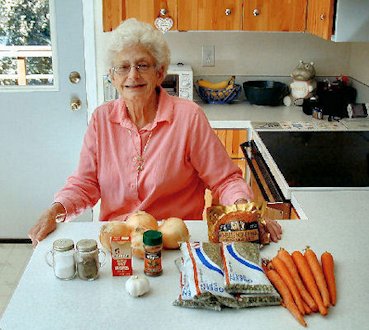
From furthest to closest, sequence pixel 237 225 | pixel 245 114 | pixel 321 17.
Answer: pixel 245 114 → pixel 321 17 → pixel 237 225

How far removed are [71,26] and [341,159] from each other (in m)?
1.76

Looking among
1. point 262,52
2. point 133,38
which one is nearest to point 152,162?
point 133,38

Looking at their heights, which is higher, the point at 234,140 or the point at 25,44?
the point at 25,44

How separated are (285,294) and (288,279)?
5cm

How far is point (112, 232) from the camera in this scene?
1.45 metres

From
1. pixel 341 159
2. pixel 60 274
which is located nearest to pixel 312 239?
pixel 60 274

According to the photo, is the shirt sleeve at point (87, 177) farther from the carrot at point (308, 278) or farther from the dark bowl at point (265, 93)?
the dark bowl at point (265, 93)

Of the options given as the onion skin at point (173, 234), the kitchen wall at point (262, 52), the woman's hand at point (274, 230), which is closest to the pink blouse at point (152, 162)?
the woman's hand at point (274, 230)

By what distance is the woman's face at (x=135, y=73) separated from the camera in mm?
1873

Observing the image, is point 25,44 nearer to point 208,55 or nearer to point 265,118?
point 208,55

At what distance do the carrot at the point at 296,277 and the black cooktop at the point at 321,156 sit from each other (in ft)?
2.23

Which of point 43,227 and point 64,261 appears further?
point 43,227

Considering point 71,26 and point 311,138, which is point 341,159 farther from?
point 71,26

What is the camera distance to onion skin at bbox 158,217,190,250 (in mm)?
1464
